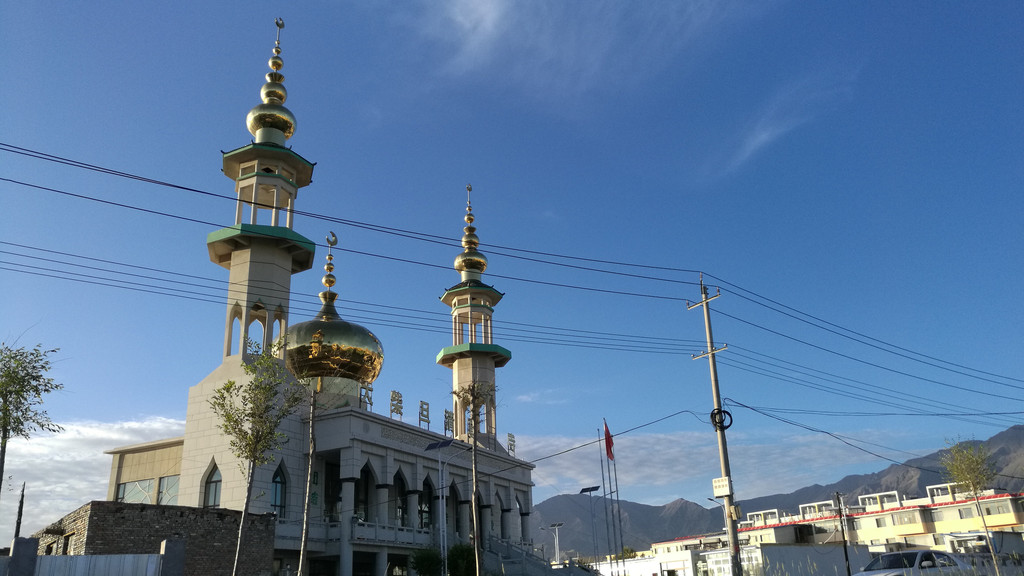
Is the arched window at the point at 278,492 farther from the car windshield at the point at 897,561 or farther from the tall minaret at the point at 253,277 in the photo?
the car windshield at the point at 897,561

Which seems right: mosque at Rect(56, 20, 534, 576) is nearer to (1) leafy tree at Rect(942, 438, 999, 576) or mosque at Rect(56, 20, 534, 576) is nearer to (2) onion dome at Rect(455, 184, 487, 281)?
(2) onion dome at Rect(455, 184, 487, 281)

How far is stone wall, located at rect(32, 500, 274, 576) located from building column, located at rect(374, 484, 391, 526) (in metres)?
14.9

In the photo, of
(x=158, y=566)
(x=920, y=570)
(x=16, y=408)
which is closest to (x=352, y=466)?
(x=16, y=408)

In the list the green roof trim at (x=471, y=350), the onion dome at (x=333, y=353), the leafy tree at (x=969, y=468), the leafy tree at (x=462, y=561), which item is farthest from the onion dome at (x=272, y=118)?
the leafy tree at (x=969, y=468)

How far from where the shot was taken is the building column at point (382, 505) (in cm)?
4150

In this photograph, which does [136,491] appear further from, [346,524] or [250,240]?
[250,240]

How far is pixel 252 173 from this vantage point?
147ft

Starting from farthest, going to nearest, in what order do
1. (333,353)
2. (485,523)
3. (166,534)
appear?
(485,523) < (333,353) < (166,534)

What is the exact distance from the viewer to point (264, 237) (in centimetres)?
4238

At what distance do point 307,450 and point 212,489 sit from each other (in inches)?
186

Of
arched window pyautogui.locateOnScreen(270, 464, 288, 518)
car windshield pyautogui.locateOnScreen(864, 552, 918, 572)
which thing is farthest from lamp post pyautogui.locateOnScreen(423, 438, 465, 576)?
car windshield pyautogui.locateOnScreen(864, 552, 918, 572)

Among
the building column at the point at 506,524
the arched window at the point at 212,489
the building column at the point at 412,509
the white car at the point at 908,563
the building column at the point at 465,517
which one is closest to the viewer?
the white car at the point at 908,563

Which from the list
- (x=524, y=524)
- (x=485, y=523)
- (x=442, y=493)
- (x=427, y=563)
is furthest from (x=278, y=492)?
(x=524, y=524)

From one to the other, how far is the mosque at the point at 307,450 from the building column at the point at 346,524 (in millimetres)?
53
